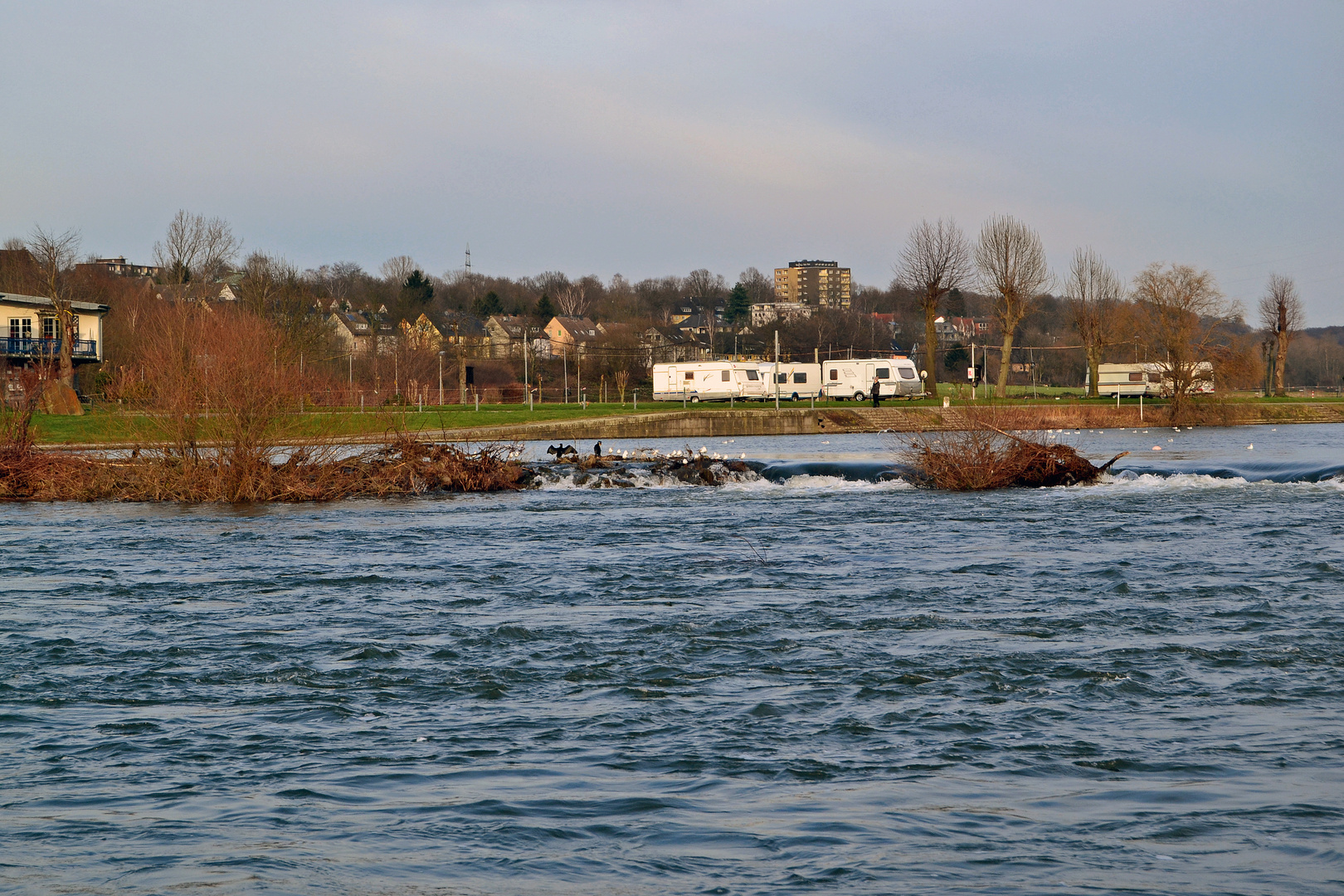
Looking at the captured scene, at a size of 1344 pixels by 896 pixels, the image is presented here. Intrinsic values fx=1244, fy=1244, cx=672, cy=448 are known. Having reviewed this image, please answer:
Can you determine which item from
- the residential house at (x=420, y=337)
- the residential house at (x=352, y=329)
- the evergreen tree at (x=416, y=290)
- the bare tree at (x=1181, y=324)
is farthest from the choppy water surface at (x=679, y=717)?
the evergreen tree at (x=416, y=290)

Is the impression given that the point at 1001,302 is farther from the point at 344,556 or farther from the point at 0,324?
the point at 344,556

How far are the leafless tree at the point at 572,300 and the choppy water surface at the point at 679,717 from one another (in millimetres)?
134274

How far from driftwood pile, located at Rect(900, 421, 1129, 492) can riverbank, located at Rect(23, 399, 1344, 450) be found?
449 millimetres

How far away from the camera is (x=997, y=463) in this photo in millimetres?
26469

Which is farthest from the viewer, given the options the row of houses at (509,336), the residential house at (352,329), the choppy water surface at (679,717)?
the residential house at (352,329)

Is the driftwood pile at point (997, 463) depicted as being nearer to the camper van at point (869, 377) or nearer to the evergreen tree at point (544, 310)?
the camper van at point (869, 377)

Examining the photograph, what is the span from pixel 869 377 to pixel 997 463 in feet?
143

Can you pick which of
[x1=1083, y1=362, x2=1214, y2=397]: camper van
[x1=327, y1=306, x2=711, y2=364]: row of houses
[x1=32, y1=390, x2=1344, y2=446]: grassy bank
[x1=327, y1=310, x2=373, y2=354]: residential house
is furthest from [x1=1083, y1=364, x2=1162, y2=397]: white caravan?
[x1=327, y1=310, x2=373, y2=354]: residential house

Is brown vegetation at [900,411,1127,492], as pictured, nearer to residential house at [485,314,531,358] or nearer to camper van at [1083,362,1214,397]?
camper van at [1083,362,1214,397]

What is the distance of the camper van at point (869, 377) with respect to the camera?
2719 inches

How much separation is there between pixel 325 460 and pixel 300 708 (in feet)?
59.5

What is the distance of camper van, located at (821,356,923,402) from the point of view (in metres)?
69.1

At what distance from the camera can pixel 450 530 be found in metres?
20.9

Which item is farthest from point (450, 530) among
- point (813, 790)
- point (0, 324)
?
point (0, 324)
